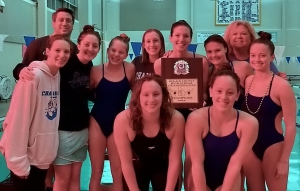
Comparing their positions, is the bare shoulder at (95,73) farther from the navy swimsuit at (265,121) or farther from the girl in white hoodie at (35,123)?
the navy swimsuit at (265,121)

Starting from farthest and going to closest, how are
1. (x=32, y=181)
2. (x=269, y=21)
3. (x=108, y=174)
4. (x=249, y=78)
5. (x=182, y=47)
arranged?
(x=269, y=21) → (x=108, y=174) → (x=182, y=47) → (x=249, y=78) → (x=32, y=181)

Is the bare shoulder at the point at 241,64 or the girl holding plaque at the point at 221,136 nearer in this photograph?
the girl holding plaque at the point at 221,136

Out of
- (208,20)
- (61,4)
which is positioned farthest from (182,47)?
(208,20)

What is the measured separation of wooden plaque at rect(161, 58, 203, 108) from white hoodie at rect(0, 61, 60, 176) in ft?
2.94

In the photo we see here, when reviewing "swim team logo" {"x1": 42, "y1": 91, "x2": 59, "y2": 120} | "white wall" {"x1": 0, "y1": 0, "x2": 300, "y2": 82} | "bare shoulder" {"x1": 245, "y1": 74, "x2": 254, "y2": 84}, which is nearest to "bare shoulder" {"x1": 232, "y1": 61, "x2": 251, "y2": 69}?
"bare shoulder" {"x1": 245, "y1": 74, "x2": 254, "y2": 84}

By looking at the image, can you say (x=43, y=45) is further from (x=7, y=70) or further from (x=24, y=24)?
(x=24, y=24)

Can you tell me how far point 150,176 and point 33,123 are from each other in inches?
38.5

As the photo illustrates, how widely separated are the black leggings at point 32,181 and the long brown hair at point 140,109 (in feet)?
2.52

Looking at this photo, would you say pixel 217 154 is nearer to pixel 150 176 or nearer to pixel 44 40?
pixel 150 176

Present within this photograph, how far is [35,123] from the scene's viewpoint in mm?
2510

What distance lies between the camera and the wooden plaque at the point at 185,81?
2.91 meters

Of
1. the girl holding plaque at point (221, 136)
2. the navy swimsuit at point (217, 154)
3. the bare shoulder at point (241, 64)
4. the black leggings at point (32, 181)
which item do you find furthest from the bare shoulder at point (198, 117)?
the black leggings at point (32, 181)

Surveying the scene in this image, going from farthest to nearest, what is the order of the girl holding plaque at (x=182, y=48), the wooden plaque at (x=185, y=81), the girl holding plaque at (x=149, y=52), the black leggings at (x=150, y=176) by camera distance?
the girl holding plaque at (x=149, y=52), the girl holding plaque at (x=182, y=48), the wooden plaque at (x=185, y=81), the black leggings at (x=150, y=176)

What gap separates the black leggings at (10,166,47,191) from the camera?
252 centimetres
